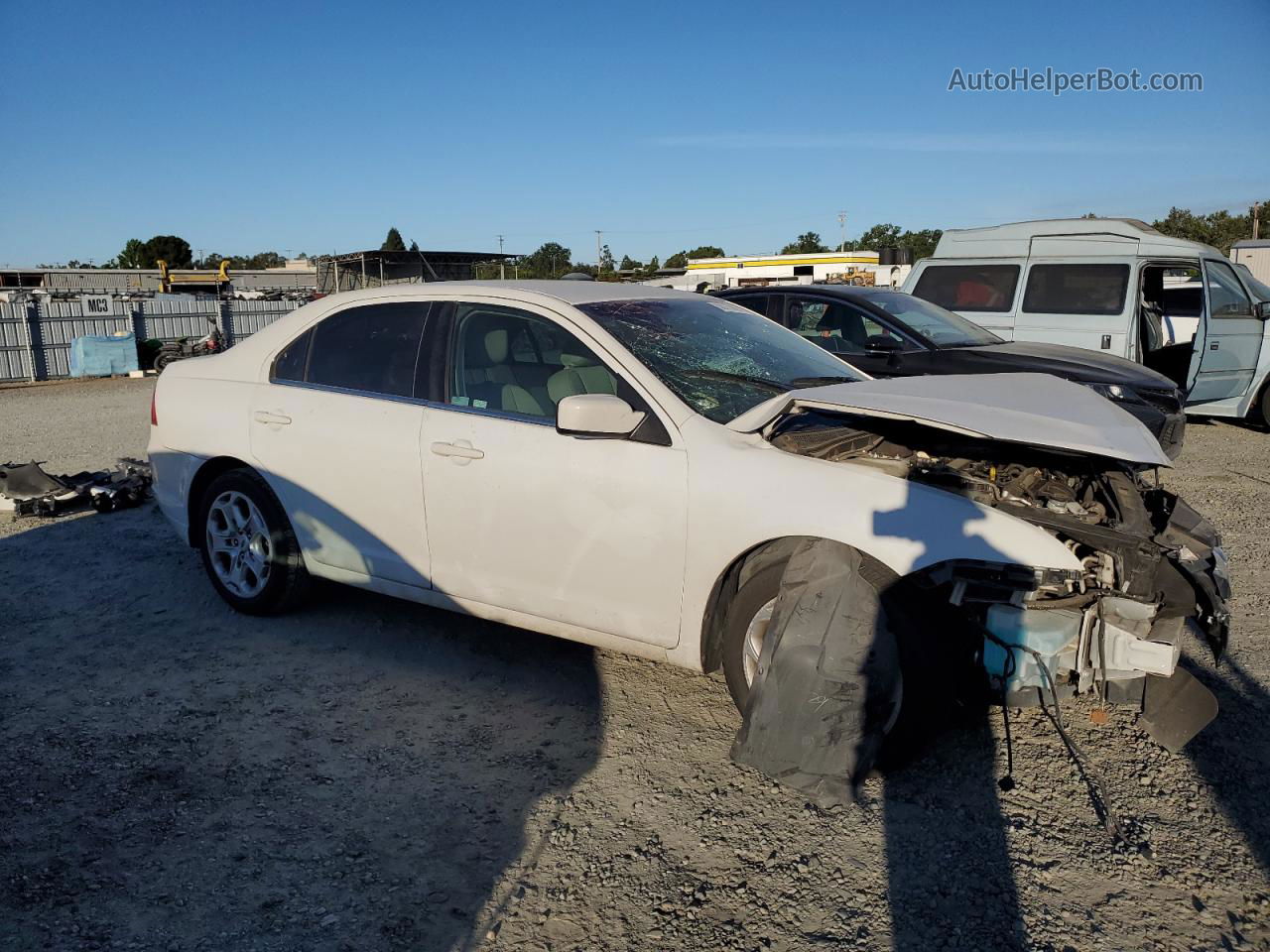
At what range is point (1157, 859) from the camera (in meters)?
2.95

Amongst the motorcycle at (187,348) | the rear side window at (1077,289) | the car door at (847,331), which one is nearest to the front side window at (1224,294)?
the rear side window at (1077,289)

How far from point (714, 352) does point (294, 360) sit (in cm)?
214

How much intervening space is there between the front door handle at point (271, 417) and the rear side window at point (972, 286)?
7.87 meters

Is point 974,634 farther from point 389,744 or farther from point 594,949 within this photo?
point 389,744

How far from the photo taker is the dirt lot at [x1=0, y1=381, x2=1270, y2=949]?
266 centimetres

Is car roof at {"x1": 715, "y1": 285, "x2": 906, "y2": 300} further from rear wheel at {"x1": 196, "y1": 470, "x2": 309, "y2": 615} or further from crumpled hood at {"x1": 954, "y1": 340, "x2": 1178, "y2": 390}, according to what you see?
rear wheel at {"x1": 196, "y1": 470, "x2": 309, "y2": 615}

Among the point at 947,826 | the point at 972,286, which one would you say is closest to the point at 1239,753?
the point at 947,826

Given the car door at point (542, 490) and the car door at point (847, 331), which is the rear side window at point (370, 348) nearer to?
the car door at point (542, 490)

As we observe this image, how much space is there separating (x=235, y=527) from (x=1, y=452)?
723 cm

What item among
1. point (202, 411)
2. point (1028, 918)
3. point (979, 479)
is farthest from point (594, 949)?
point (202, 411)

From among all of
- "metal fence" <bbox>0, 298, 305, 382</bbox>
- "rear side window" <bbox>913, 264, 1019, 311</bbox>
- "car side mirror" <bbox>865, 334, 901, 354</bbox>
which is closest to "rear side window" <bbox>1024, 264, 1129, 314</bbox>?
"rear side window" <bbox>913, 264, 1019, 311</bbox>

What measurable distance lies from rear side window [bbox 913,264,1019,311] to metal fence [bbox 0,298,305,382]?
1247 cm

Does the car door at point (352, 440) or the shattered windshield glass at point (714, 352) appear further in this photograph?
the car door at point (352, 440)

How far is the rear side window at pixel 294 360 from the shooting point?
4812 millimetres
